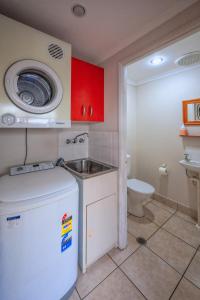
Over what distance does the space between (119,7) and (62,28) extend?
1.74 feet

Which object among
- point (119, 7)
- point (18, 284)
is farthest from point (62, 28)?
point (18, 284)

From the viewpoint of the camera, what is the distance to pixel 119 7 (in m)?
1.00

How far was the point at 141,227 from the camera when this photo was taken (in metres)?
1.88

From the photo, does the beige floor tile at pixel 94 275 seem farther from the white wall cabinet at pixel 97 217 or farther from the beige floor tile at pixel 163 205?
the beige floor tile at pixel 163 205

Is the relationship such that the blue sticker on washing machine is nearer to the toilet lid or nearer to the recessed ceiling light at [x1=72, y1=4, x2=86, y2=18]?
the toilet lid

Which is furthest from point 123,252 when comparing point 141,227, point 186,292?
point 186,292

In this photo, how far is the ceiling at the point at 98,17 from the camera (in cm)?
97

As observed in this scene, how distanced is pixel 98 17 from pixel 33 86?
2.61 feet

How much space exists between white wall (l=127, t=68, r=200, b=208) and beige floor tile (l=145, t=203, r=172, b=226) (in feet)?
0.95

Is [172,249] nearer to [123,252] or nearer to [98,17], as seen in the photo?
[123,252]

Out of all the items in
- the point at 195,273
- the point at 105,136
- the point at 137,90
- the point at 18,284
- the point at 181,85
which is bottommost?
the point at 195,273

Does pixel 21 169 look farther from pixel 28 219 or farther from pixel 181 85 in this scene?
pixel 181 85

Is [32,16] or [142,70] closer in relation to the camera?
[32,16]

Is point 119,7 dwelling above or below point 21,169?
above
